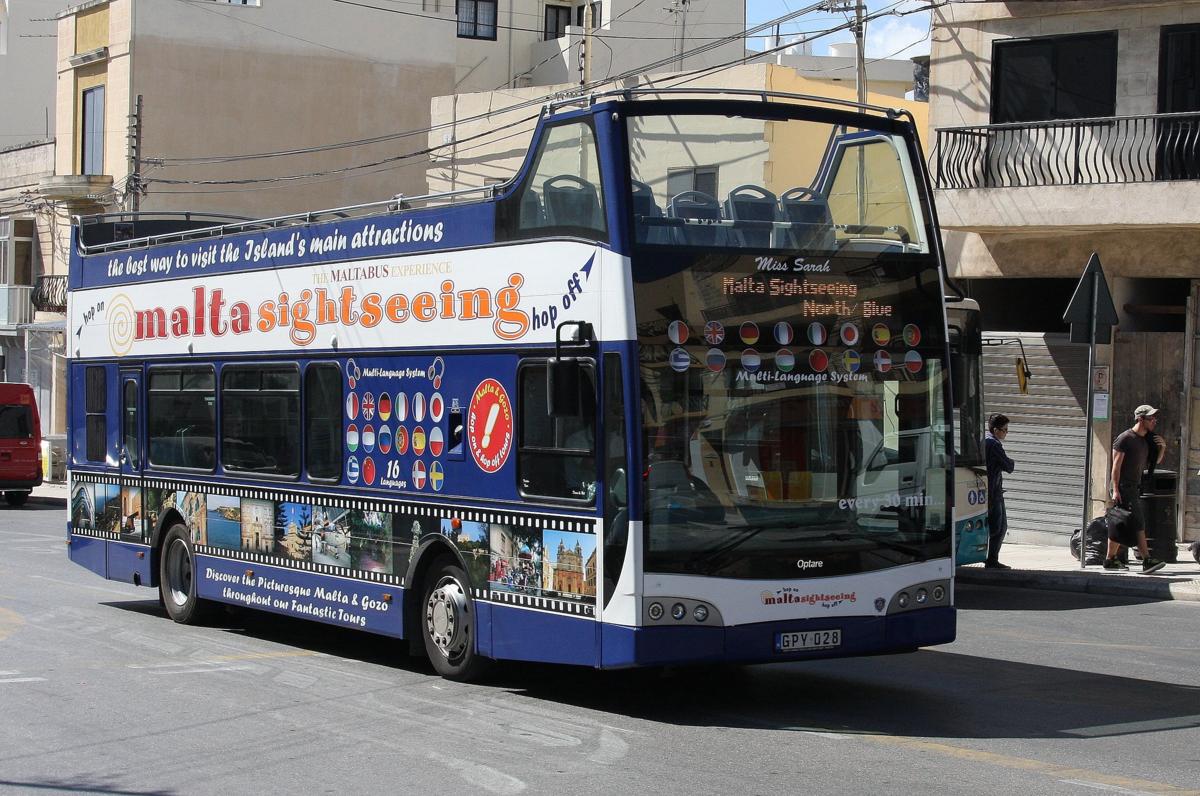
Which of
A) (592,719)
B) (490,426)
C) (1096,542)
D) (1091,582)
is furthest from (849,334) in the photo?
(1096,542)

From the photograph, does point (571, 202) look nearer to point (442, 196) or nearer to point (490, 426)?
point (490, 426)

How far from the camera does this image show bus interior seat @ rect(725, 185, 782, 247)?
9.89m

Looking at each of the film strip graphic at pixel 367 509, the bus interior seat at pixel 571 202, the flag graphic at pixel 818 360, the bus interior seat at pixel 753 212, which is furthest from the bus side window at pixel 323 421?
the flag graphic at pixel 818 360

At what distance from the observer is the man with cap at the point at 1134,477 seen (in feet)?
58.6

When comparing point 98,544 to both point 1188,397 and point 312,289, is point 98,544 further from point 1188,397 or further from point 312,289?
point 1188,397

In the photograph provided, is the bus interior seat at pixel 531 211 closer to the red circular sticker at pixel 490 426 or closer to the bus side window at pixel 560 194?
the bus side window at pixel 560 194

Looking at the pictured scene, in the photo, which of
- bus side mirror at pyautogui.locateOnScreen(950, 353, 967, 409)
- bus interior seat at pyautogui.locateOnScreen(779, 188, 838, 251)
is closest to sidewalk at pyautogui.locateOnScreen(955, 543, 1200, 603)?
bus side mirror at pyautogui.locateOnScreen(950, 353, 967, 409)

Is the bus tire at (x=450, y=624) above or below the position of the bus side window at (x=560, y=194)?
below

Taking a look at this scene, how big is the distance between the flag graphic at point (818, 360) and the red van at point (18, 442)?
2756 cm

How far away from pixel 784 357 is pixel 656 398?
906mm

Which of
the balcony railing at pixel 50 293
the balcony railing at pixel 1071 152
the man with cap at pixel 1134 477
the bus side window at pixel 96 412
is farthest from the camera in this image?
the balcony railing at pixel 50 293

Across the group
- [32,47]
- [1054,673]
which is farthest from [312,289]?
[32,47]

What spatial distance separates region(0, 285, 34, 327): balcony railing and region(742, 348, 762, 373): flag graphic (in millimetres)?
44690

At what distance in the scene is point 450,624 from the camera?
445 inches
